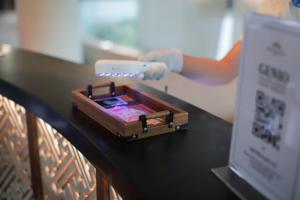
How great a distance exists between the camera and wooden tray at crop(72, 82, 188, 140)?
47.0 inches

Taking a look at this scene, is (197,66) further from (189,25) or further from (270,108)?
(189,25)

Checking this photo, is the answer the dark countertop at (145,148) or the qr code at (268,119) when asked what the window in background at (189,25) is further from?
the qr code at (268,119)

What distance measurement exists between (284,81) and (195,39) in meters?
4.14

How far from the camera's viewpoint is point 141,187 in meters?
0.95

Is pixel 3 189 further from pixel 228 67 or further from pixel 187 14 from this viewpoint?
pixel 187 14

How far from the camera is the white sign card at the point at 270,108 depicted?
794 mm

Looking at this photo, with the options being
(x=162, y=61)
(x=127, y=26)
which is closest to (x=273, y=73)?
(x=162, y=61)

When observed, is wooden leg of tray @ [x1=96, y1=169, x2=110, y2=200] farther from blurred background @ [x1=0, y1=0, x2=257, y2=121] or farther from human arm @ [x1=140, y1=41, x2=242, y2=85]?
blurred background @ [x1=0, y1=0, x2=257, y2=121]

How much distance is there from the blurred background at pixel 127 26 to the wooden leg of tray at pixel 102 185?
3.89 ft

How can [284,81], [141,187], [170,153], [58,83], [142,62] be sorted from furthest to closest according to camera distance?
[58,83], [142,62], [170,153], [141,187], [284,81]

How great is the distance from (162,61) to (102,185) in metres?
0.52

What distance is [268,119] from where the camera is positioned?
0.86 meters

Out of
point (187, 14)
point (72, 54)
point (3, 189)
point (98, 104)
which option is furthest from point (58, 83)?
point (187, 14)

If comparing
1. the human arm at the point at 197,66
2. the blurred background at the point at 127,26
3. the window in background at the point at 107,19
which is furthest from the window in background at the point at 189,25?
the human arm at the point at 197,66
